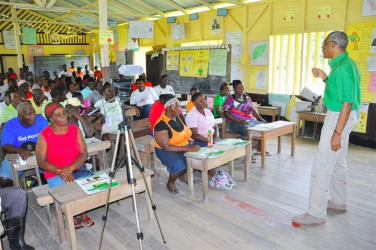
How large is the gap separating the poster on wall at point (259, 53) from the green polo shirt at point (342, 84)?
450 centimetres

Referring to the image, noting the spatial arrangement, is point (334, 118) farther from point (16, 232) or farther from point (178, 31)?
point (178, 31)

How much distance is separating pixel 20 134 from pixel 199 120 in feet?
7.10

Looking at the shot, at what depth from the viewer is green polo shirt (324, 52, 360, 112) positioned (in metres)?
2.49

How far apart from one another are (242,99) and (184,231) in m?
2.73

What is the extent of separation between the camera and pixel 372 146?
216 inches

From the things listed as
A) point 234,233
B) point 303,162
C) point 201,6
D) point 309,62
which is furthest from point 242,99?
point 201,6

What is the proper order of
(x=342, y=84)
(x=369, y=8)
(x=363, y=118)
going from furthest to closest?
(x=363, y=118) → (x=369, y=8) → (x=342, y=84)

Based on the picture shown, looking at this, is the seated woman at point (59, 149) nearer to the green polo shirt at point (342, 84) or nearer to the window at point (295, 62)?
the green polo shirt at point (342, 84)

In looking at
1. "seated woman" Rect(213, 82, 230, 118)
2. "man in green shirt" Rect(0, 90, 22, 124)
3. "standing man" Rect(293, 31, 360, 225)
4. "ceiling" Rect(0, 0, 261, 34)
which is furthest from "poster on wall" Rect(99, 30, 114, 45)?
"standing man" Rect(293, 31, 360, 225)

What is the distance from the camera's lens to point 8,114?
14.1ft

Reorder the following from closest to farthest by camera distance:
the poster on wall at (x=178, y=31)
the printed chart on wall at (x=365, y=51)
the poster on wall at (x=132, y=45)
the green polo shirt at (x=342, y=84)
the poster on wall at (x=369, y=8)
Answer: the green polo shirt at (x=342, y=84) → the poster on wall at (x=369, y=8) → the printed chart on wall at (x=365, y=51) → the poster on wall at (x=178, y=31) → the poster on wall at (x=132, y=45)

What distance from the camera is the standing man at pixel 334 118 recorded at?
2.50 metres

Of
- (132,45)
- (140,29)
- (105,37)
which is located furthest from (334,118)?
(132,45)

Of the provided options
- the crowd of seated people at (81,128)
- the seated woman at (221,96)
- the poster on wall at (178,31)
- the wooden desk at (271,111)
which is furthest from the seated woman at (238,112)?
the poster on wall at (178,31)
